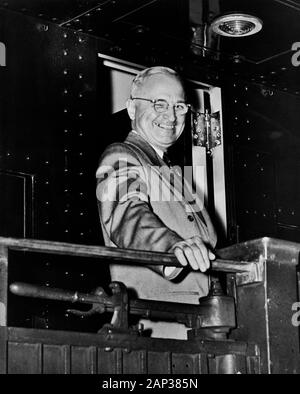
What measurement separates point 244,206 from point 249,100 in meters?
0.90

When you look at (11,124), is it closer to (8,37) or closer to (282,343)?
(8,37)

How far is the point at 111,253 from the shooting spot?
9.94 ft

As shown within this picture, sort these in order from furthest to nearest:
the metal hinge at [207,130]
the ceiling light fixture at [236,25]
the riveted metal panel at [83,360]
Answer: the metal hinge at [207,130] < the ceiling light fixture at [236,25] < the riveted metal panel at [83,360]

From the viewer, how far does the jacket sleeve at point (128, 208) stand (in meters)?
3.45

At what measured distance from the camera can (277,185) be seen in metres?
6.78

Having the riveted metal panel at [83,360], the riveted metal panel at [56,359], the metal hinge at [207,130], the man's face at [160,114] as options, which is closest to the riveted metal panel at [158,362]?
the riveted metal panel at [83,360]

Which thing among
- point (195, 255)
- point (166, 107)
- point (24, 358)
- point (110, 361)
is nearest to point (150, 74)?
point (166, 107)

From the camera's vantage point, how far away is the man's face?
14.5 feet

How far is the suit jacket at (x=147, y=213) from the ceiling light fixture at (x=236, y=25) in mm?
1489

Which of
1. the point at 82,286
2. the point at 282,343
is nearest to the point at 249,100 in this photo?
the point at 82,286

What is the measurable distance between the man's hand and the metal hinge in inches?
127

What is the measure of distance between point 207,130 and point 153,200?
2.33 meters

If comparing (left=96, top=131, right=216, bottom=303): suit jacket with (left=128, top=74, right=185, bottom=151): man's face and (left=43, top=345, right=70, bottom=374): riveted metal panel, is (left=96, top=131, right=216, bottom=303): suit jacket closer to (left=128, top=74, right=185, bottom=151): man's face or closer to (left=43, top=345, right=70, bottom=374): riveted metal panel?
(left=128, top=74, right=185, bottom=151): man's face

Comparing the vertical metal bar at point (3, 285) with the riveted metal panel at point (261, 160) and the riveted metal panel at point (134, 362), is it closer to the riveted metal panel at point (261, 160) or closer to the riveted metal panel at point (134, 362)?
the riveted metal panel at point (134, 362)
